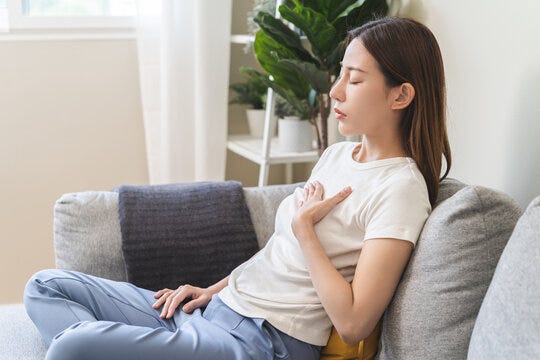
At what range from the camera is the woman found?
1395 mm

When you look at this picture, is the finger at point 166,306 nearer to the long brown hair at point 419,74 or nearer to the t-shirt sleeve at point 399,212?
the t-shirt sleeve at point 399,212

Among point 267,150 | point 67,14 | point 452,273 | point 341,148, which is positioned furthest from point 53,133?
point 452,273

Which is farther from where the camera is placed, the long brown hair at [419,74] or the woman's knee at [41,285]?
the woman's knee at [41,285]

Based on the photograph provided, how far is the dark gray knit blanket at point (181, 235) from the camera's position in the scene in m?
1.86

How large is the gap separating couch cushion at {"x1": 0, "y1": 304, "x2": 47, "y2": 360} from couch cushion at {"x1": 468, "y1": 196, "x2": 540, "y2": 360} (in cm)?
92

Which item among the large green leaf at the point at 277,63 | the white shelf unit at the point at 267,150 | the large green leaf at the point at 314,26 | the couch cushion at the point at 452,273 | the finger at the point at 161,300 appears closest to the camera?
the couch cushion at the point at 452,273

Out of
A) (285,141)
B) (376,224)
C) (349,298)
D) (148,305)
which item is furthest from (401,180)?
(285,141)

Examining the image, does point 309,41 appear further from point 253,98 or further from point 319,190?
point 253,98

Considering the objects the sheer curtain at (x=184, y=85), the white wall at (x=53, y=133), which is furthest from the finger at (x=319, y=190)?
the white wall at (x=53, y=133)

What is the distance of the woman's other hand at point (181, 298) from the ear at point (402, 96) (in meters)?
0.61

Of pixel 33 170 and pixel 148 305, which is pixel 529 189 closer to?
pixel 148 305

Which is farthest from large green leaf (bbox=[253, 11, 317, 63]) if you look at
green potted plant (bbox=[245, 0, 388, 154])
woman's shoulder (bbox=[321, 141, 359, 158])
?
woman's shoulder (bbox=[321, 141, 359, 158])

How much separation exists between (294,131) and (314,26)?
1.83ft

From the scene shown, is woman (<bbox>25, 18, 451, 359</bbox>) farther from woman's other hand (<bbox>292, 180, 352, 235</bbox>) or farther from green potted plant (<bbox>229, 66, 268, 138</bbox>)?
green potted plant (<bbox>229, 66, 268, 138</bbox>)
